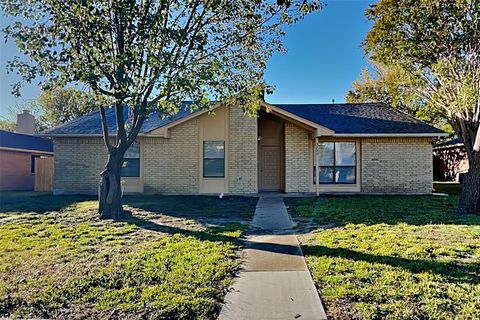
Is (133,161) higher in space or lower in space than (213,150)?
lower

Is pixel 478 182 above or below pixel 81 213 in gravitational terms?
above

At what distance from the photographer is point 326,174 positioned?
15039 millimetres

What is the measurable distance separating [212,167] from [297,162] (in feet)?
12.4

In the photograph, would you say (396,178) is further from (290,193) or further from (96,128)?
(96,128)

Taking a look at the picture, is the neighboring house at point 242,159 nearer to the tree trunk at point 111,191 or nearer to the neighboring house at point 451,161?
the tree trunk at point 111,191

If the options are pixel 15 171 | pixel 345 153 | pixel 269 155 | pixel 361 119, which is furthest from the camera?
pixel 15 171

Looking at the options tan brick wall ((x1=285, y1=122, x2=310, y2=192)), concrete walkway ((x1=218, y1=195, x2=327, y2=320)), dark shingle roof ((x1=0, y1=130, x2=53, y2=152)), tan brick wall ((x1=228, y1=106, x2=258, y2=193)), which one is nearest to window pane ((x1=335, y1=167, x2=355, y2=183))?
tan brick wall ((x1=285, y1=122, x2=310, y2=192))

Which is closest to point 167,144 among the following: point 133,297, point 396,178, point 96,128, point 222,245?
point 96,128

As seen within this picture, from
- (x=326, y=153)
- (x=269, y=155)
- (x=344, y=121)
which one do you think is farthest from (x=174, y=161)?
(x=344, y=121)

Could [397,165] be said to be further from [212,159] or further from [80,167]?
[80,167]

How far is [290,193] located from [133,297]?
11.3 meters

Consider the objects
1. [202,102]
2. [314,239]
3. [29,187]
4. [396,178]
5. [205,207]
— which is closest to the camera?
[314,239]

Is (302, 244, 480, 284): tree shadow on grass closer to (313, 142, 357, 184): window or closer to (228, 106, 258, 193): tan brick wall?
(228, 106, 258, 193): tan brick wall

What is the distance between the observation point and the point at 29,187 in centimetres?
2094
